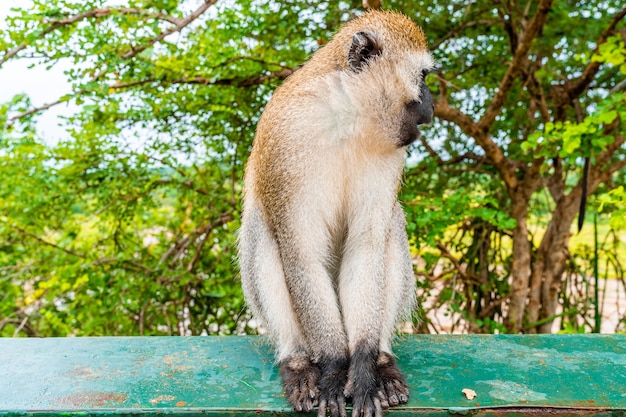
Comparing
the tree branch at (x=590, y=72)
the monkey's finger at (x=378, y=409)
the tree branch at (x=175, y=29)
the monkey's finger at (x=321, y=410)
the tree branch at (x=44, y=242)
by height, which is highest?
the tree branch at (x=590, y=72)

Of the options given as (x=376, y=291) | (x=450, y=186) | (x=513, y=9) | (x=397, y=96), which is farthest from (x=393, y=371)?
(x=513, y=9)

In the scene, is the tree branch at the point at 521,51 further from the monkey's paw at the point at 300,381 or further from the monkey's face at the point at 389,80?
the monkey's paw at the point at 300,381

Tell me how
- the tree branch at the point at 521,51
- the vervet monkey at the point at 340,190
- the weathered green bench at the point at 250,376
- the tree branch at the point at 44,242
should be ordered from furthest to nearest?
the tree branch at the point at 44,242
the tree branch at the point at 521,51
the vervet monkey at the point at 340,190
the weathered green bench at the point at 250,376

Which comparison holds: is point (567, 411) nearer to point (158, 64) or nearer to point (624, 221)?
point (624, 221)

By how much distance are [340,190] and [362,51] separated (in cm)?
52

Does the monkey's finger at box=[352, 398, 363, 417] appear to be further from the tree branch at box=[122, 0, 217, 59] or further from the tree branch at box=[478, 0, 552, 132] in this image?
the tree branch at box=[478, 0, 552, 132]

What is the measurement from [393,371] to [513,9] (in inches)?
117

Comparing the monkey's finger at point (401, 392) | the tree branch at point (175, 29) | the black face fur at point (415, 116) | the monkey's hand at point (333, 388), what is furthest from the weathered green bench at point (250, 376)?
the tree branch at point (175, 29)

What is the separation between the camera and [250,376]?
213cm

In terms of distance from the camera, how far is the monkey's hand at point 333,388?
191 centimetres

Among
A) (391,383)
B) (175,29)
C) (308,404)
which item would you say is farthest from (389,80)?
(175,29)

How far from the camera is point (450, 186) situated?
4.48 m

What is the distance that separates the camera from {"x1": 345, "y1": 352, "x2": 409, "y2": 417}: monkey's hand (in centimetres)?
190

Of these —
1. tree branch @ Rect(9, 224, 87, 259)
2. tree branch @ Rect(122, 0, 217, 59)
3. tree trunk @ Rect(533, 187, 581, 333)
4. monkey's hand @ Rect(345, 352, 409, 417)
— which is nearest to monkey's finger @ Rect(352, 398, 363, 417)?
monkey's hand @ Rect(345, 352, 409, 417)
